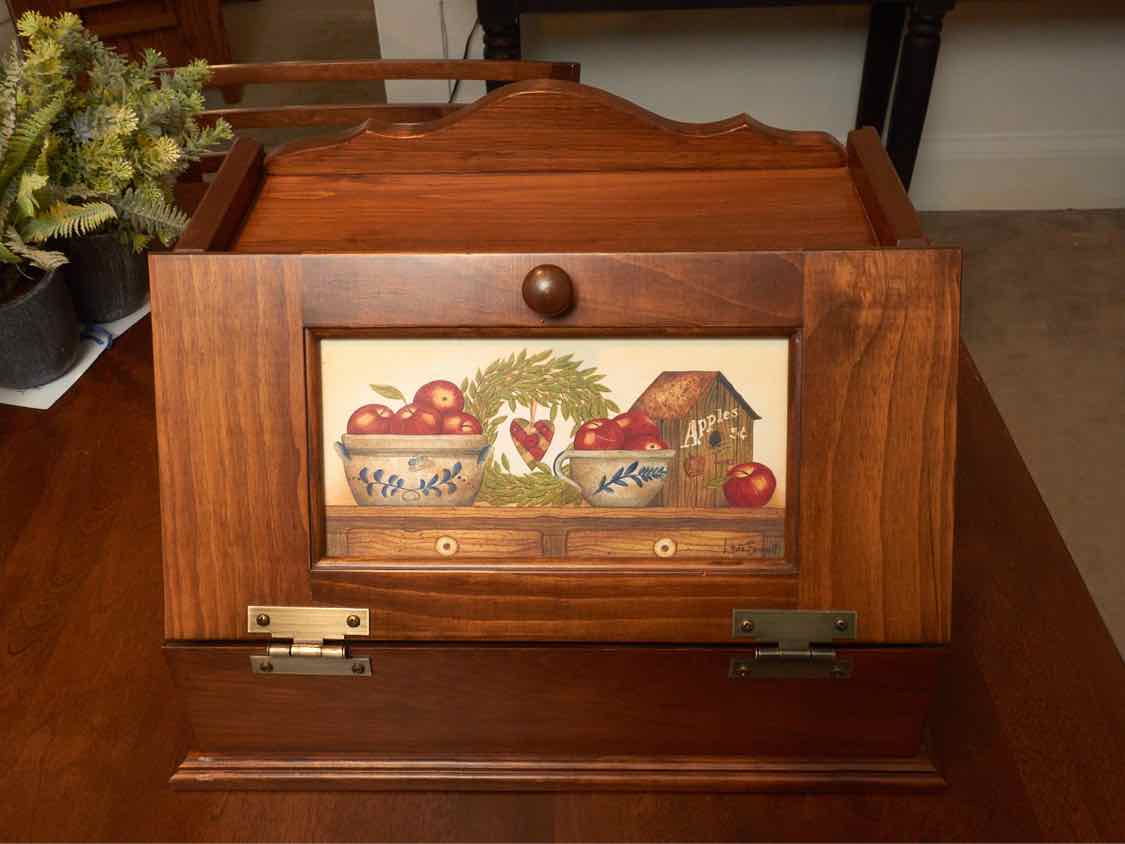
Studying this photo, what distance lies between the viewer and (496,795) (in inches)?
34.9

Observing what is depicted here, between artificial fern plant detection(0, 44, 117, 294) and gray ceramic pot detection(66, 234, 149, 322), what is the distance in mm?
115

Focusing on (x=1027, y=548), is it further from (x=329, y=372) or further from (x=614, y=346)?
(x=329, y=372)

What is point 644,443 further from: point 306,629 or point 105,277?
point 105,277

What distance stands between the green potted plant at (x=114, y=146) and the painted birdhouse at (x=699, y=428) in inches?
28.8

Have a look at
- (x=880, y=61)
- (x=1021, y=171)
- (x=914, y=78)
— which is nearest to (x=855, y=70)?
(x=880, y=61)

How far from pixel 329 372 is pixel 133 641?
36 centimetres

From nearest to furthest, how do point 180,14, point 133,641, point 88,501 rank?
point 133,641 < point 88,501 < point 180,14

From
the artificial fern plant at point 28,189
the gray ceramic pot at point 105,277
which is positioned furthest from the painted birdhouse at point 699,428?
the gray ceramic pot at point 105,277

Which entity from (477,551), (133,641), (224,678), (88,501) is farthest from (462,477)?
(88,501)

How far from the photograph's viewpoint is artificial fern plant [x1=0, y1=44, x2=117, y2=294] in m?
1.17

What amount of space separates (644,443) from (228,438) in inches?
11.8

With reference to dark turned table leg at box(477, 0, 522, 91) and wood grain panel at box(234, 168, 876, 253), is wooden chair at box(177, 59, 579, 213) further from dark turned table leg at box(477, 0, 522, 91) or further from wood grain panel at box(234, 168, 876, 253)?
dark turned table leg at box(477, 0, 522, 91)

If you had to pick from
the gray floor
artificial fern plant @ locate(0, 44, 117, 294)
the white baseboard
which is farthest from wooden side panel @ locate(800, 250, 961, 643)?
the white baseboard

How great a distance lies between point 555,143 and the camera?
1040 millimetres
